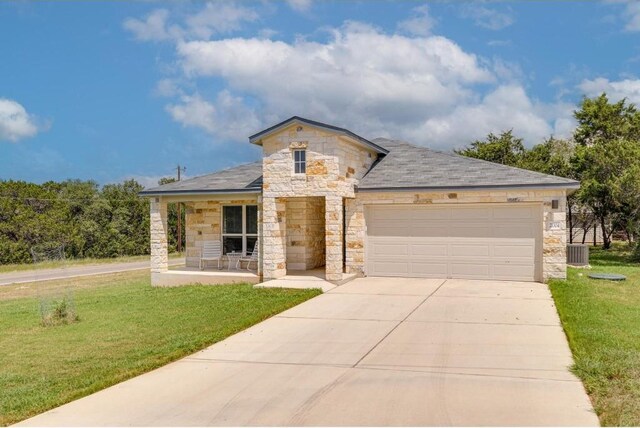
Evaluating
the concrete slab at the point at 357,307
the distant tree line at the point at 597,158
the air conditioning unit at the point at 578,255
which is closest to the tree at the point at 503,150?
the distant tree line at the point at 597,158

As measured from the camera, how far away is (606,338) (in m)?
7.93

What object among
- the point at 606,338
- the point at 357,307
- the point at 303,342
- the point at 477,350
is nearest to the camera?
the point at 477,350

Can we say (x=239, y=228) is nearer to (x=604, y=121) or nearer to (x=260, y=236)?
(x=260, y=236)

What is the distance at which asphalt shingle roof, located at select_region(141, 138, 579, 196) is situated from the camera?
1463 centimetres

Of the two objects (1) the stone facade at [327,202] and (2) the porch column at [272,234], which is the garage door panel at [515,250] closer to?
(1) the stone facade at [327,202]

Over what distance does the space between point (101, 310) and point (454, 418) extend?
9.34m

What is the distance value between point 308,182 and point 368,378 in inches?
339

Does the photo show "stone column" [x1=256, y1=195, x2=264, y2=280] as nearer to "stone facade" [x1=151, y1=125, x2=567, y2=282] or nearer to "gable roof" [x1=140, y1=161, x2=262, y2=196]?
"stone facade" [x1=151, y1=125, x2=567, y2=282]

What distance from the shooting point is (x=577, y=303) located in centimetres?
1095

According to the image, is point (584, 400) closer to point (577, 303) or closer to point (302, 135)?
point (577, 303)

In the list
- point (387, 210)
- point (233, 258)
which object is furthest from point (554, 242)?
point (233, 258)

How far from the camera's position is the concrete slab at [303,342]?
750cm

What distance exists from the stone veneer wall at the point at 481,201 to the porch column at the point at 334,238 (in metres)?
1.41

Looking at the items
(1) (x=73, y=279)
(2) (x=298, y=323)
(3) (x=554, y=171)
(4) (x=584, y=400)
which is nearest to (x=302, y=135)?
(2) (x=298, y=323)
